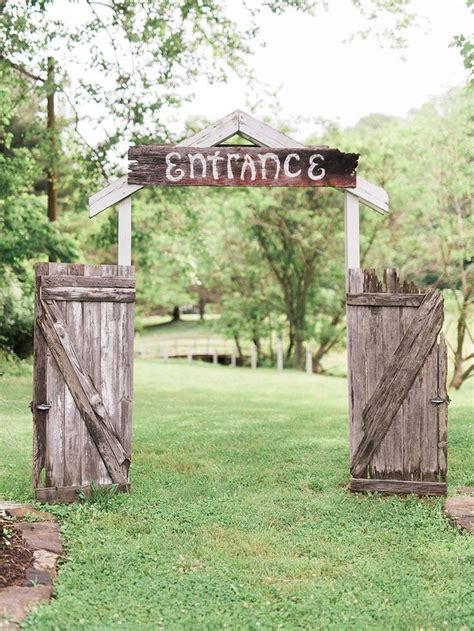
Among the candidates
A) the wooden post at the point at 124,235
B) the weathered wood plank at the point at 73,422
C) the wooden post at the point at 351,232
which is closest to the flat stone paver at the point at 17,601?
the weathered wood plank at the point at 73,422

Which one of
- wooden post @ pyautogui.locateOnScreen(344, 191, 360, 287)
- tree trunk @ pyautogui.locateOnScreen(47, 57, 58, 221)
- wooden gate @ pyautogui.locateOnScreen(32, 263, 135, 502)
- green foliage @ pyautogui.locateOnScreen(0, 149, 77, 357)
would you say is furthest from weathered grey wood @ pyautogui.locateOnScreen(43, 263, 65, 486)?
tree trunk @ pyautogui.locateOnScreen(47, 57, 58, 221)

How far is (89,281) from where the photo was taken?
695 cm

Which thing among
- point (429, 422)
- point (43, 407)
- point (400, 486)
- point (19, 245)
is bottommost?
point (400, 486)

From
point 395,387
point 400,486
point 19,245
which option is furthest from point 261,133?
point 19,245

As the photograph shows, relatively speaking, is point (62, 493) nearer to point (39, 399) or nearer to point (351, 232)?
Answer: point (39, 399)

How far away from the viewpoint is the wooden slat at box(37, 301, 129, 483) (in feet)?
22.5

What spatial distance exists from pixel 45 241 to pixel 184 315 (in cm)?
3691

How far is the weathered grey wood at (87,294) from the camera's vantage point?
6.86m

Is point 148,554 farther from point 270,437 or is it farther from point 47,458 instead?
→ point 270,437

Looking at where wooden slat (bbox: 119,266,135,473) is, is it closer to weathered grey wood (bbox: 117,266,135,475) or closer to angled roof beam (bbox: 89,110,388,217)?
weathered grey wood (bbox: 117,266,135,475)

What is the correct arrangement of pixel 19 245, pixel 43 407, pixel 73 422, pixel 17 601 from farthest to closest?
pixel 19 245 < pixel 73 422 < pixel 43 407 < pixel 17 601

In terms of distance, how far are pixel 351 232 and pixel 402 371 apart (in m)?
1.40

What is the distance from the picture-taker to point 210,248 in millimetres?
28172

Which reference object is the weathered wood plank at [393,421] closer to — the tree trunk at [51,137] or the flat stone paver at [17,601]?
the flat stone paver at [17,601]
